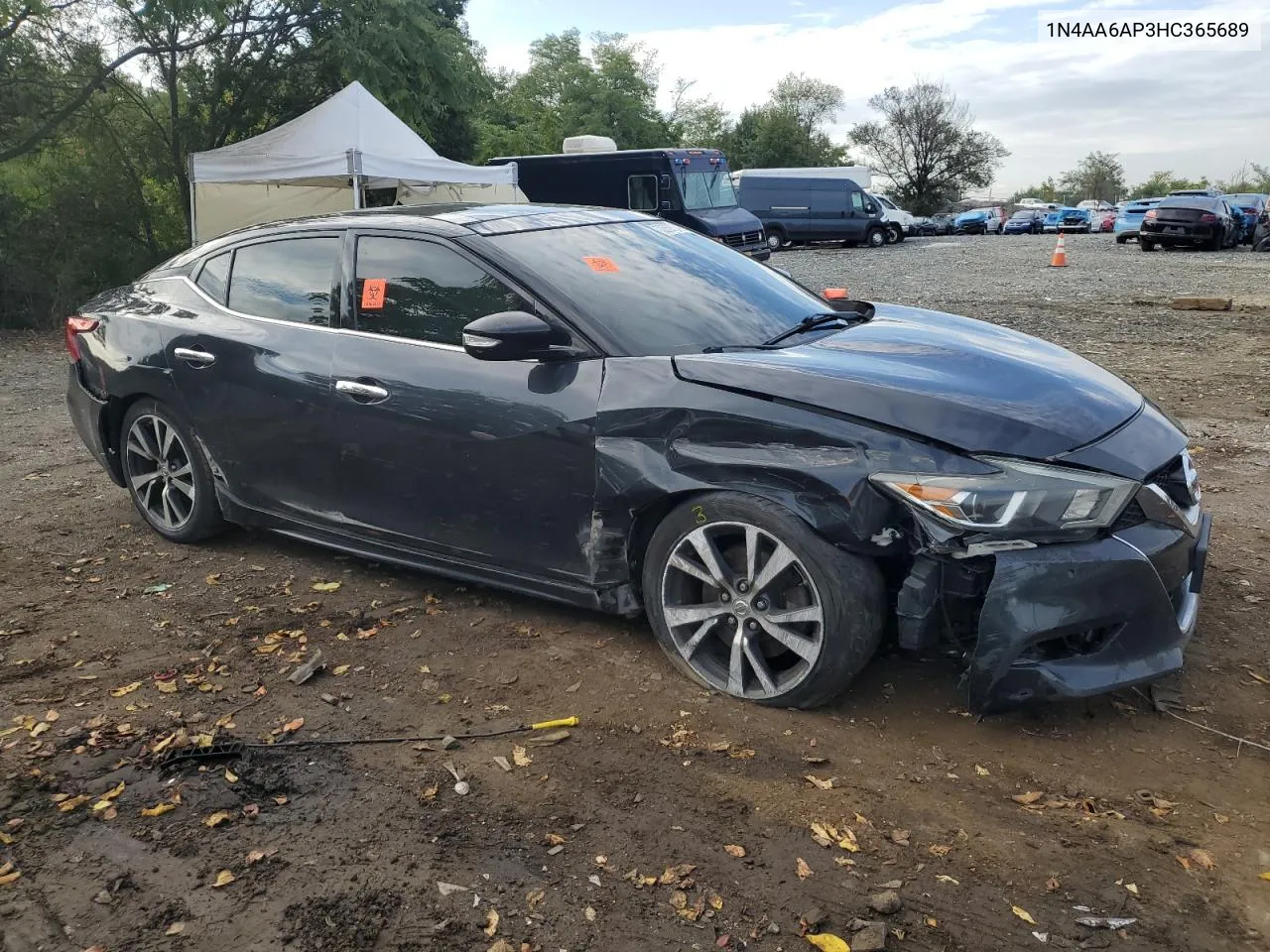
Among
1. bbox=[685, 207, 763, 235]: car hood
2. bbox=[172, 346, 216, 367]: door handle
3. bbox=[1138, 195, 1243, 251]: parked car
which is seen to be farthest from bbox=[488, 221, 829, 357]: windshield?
bbox=[1138, 195, 1243, 251]: parked car

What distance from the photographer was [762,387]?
3252 mm

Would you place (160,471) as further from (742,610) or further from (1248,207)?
(1248,207)

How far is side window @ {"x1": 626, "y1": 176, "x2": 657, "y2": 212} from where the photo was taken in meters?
22.7

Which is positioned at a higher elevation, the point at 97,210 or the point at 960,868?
the point at 97,210

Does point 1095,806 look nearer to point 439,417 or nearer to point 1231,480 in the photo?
point 439,417

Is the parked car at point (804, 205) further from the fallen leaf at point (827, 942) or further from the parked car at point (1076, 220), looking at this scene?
the fallen leaf at point (827, 942)

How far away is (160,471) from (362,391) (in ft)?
5.34

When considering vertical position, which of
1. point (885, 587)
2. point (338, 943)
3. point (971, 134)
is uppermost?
point (971, 134)

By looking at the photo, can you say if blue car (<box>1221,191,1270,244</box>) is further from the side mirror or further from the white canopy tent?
the side mirror

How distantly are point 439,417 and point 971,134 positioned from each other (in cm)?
7643

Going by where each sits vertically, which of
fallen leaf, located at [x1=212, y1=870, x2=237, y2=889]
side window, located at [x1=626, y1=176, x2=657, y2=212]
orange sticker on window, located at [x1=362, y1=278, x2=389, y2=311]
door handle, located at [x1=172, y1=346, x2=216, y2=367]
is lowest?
fallen leaf, located at [x1=212, y1=870, x2=237, y2=889]

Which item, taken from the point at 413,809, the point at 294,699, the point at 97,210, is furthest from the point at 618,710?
the point at 97,210

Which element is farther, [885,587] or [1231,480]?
[1231,480]

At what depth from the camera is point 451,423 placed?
381 cm
